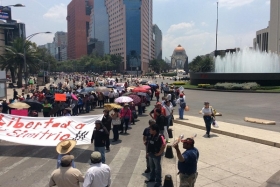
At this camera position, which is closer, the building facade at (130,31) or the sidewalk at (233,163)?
the sidewalk at (233,163)

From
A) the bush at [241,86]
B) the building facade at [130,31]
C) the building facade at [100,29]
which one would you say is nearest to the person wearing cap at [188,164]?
the bush at [241,86]

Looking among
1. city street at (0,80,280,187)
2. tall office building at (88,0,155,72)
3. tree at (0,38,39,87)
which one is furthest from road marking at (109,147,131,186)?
tall office building at (88,0,155,72)

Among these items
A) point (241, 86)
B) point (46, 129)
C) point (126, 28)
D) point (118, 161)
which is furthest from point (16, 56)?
point (126, 28)

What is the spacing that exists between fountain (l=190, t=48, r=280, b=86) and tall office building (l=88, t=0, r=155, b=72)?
9305 centimetres

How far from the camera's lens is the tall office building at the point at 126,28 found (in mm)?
138000

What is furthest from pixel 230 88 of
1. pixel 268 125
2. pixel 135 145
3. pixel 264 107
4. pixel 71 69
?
pixel 71 69

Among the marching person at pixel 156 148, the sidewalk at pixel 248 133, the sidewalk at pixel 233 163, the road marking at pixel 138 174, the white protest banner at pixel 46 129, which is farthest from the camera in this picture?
the sidewalk at pixel 248 133

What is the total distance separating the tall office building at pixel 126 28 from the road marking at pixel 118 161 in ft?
427

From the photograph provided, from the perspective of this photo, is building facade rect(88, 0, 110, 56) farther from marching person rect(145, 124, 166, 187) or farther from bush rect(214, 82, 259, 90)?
marching person rect(145, 124, 166, 187)

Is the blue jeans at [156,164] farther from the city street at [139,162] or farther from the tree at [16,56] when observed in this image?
the tree at [16,56]

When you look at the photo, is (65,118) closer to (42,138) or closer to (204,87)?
(42,138)

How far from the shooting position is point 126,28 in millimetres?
139625

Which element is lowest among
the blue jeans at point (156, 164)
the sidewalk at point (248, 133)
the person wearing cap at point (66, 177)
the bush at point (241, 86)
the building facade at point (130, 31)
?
the sidewalk at point (248, 133)

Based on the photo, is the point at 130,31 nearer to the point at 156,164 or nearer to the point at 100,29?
the point at 100,29
